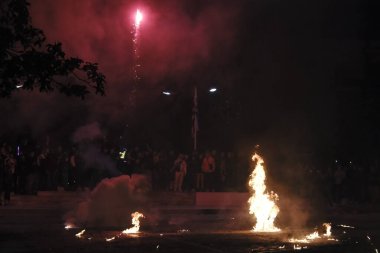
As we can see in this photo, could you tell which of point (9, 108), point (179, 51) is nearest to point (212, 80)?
point (179, 51)

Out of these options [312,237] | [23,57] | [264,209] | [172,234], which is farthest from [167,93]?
A: [23,57]

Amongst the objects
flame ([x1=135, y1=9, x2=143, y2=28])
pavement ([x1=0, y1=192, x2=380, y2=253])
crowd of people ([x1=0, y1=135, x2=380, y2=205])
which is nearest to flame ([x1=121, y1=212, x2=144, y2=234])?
pavement ([x1=0, y1=192, x2=380, y2=253])

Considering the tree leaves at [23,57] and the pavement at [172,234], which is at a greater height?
the tree leaves at [23,57]

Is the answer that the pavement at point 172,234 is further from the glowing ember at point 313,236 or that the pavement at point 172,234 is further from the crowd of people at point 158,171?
the crowd of people at point 158,171

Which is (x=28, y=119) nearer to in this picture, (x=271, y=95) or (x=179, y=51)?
(x=179, y=51)

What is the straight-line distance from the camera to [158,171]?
1941 cm

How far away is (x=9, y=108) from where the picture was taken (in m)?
15.6

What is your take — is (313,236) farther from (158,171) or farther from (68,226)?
(158,171)

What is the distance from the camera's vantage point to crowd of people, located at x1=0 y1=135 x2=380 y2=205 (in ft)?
56.0

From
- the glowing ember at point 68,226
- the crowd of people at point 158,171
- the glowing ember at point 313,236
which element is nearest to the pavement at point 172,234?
the glowing ember at point 68,226

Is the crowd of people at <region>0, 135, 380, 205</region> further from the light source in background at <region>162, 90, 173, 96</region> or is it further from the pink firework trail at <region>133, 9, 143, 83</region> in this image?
the light source in background at <region>162, 90, 173, 96</region>

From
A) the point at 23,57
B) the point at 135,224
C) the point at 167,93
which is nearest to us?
the point at 23,57

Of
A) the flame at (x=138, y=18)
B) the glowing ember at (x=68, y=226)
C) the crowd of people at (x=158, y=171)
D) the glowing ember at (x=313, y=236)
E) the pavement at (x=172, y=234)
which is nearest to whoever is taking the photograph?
the pavement at (x=172, y=234)

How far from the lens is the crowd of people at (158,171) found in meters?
17.1
